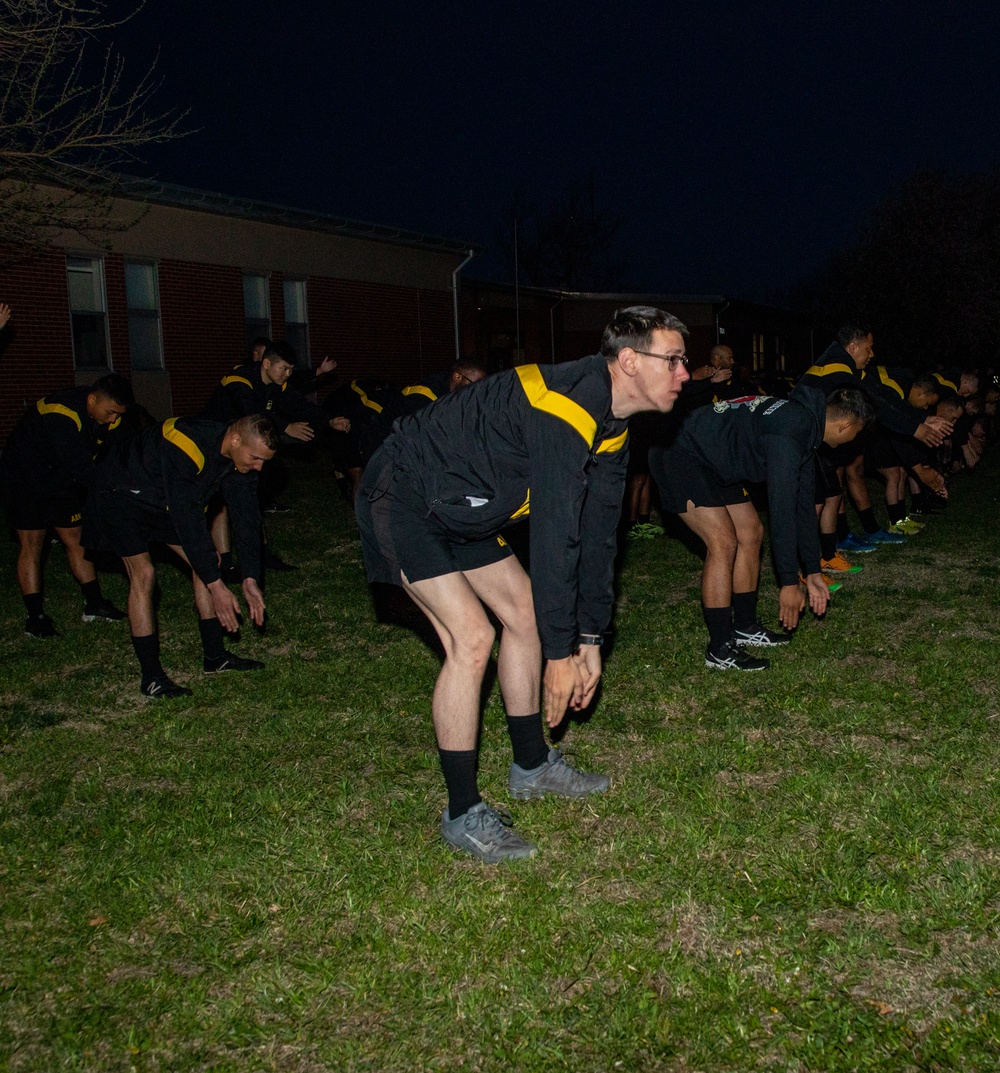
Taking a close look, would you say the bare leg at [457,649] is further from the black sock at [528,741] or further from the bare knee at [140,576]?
the bare knee at [140,576]

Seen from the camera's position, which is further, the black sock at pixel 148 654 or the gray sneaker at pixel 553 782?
the black sock at pixel 148 654

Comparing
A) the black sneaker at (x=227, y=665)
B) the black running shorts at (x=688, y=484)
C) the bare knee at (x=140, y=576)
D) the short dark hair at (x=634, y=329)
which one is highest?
the short dark hair at (x=634, y=329)

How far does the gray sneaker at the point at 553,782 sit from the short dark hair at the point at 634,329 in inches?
74.0

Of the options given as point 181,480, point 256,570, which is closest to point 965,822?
point 256,570

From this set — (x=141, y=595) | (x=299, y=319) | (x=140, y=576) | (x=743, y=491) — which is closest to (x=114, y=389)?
(x=140, y=576)

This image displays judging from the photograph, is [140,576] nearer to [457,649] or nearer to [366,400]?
[457,649]

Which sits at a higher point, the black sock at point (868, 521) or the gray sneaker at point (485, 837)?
the gray sneaker at point (485, 837)

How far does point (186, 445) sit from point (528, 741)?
2850 millimetres

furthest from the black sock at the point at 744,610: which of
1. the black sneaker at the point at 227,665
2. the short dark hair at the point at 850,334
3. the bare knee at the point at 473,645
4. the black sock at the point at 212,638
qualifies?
the short dark hair at the point at 850,334

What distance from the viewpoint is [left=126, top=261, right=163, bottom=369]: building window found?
18125 millimetres

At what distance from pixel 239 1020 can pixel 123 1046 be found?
320 mm

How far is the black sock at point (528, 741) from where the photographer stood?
4348 mm

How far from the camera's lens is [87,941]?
343cm

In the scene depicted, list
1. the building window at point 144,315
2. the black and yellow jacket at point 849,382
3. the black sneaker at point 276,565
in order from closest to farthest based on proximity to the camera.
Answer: the black and yellow jacket at point 849,382 → the black sneaker at point 276,565 → the building window at point 144,315
